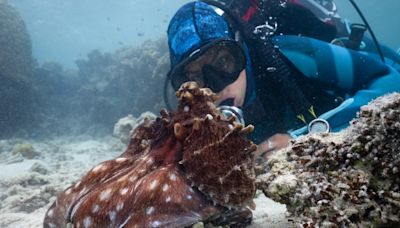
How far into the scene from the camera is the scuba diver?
4.17m

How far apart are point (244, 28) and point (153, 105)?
28.2 ft

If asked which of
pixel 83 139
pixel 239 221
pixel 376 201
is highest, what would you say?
pixel 83 139

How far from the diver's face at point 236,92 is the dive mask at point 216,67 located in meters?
0.09

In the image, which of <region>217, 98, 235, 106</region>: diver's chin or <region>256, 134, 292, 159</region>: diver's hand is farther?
<region>217, 98, 235, 106</region>: diver's chin

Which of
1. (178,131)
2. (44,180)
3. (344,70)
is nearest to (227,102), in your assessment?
(344,70)

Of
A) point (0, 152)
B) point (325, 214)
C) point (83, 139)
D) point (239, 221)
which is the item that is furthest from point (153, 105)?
point (325, 214)

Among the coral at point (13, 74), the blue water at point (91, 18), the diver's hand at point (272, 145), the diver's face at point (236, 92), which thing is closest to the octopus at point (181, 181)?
the diver's hand at point (272, 145)

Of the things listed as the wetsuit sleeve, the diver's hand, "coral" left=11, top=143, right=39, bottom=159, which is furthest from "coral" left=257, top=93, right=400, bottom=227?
"coral" left=11, top=143, right=39, bottom=159

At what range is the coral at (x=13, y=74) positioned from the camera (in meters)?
12.8

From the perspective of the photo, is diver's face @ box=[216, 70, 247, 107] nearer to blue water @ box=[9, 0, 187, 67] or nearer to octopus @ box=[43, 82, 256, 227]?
octopus @ box=[43, 82, 256, 227]

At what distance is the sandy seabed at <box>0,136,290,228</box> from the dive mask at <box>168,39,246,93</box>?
5.89 ft

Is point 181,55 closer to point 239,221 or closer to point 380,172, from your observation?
point 239,221

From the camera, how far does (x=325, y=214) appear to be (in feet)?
3.91

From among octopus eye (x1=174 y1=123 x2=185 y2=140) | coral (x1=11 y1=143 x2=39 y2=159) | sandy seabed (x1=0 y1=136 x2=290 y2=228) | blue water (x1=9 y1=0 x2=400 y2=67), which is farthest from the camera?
blue water (x1=9 y1=0 x2=400 y2=67)
